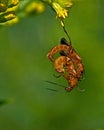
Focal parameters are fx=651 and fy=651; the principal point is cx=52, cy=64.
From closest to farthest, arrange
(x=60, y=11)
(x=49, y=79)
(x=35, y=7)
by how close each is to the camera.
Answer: (x=60, y=11) → (x=35, y=7) → (x=49, y=79)

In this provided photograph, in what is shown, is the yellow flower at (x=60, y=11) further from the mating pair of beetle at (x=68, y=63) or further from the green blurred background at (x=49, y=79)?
the green blurred background at (x=49, y=79)

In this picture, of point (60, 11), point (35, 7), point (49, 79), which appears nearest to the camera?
point (60, 11)

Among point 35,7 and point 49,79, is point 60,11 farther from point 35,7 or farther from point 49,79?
point 49,79

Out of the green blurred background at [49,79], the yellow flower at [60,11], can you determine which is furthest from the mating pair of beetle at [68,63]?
the green blurred background at [49,79]

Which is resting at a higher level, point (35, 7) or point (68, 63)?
point (35, 7)

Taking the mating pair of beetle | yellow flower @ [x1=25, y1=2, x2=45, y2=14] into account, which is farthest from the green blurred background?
the mating pair of beetle

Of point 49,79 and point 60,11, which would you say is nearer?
point 60,11

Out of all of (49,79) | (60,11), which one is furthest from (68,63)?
(49,79)
